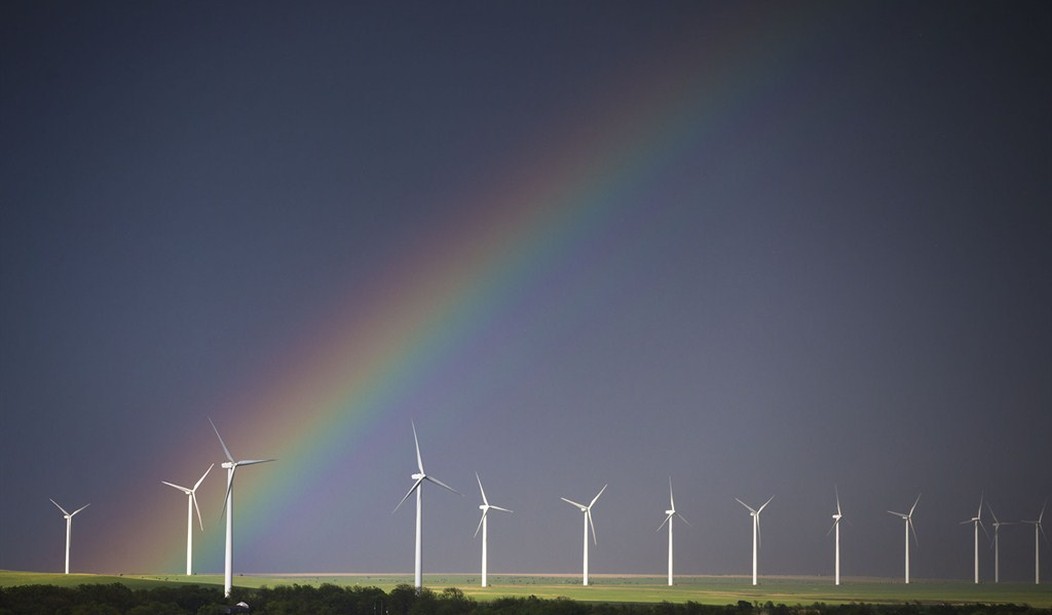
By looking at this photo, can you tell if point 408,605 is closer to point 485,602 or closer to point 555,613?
point 485,602

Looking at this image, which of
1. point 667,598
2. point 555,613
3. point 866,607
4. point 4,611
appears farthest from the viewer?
point 667,598

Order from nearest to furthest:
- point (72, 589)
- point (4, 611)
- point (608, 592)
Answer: point (4, 611), point (72, 589), point (608, 592)

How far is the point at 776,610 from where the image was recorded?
136 m

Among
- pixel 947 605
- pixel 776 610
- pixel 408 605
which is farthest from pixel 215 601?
pixel 947 605

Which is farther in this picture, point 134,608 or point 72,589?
point 72,589

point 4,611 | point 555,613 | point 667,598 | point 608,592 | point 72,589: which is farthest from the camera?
point 608,592

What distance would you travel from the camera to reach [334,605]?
417 ft

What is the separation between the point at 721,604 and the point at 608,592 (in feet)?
91.2

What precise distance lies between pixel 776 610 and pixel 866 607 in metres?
14.5

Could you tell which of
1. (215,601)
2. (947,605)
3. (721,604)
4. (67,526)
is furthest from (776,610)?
(67,526)

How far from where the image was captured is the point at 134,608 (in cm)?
11400

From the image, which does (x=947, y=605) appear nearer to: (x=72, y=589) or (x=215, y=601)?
(x=215, y=601)

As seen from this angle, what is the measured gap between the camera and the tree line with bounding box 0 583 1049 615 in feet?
382

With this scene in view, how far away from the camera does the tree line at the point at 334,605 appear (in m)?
116
